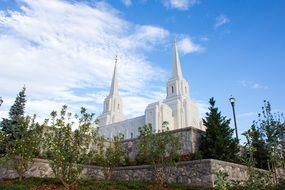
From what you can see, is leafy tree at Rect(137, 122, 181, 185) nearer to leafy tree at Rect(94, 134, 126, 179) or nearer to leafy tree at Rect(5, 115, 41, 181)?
leafy tree at Rect(94, 134, 126, 179)

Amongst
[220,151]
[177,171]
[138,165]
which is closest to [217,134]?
[220,151]

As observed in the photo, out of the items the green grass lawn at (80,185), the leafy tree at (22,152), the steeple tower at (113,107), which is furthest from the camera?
the steeple tower at (113,107)

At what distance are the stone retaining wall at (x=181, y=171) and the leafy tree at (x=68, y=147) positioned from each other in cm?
265

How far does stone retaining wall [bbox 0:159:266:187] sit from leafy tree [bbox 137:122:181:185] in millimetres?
612

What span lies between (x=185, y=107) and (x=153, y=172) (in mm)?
49221

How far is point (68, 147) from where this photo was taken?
1011cm

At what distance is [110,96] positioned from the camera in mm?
72062

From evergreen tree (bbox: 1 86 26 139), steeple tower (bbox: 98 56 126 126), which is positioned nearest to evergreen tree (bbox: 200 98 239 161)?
evergreen tree (bbox: 1 86 26 139)

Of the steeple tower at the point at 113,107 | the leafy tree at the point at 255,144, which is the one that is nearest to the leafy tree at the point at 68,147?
the leafy tree at the point at 255,144

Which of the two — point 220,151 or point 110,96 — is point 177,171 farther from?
point 110,96

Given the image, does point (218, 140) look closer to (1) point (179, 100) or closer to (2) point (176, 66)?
(1) point (179, 100)

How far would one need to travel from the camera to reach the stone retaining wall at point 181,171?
11.6 metres

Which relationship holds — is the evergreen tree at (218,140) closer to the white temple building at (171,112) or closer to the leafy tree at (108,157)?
the leafy tree at (108,157)

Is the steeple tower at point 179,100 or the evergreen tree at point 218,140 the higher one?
the steeple tower at point 179,100
